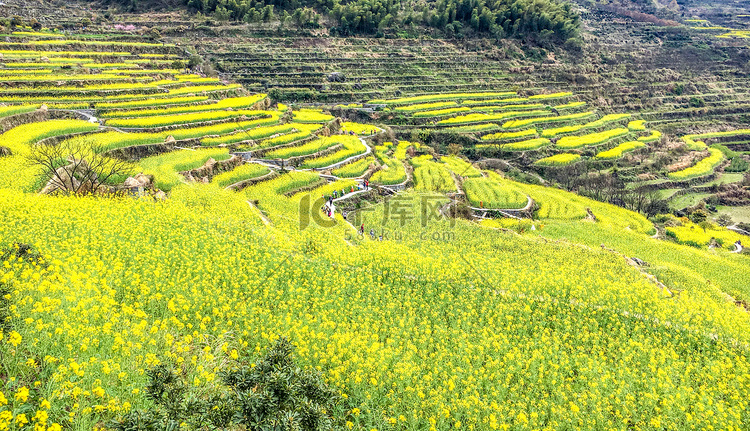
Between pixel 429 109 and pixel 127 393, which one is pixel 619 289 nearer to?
pixel 127 393

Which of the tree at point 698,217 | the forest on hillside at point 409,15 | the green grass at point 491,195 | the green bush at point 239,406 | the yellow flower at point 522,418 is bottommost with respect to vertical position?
the tree at point 698,217

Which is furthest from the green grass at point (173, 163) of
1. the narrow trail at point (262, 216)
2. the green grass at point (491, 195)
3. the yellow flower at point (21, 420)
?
the green grass at point (491, 195)

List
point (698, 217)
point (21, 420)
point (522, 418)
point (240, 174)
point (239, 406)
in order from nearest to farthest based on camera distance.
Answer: point (21, 420), point (239, 406), point (522, 418), point (240, 174), point (698, 217)

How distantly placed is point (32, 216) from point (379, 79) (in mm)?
55269

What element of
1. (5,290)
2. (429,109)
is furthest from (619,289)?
(429,109)

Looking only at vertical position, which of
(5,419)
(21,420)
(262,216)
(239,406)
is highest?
(21,420)

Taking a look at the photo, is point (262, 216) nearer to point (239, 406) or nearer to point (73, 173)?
point (73, 173)

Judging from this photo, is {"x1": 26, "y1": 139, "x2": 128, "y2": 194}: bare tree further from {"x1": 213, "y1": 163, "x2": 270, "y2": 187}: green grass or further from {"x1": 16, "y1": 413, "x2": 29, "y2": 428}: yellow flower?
{"x1": 16, "y1": 413, "x2": 29, "y2": 428}: yellow flower

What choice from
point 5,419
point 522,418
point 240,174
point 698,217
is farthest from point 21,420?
point 698,217

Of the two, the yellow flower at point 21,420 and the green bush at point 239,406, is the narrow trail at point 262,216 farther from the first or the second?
the yellow flower at point 21,420

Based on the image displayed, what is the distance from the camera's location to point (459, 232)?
20.3m

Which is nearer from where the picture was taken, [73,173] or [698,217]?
[73,173]

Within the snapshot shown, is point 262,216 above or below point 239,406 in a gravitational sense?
below

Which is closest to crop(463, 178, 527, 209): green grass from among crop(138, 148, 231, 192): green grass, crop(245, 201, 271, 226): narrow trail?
crop(245, 201, 271, 226): narrow trail
